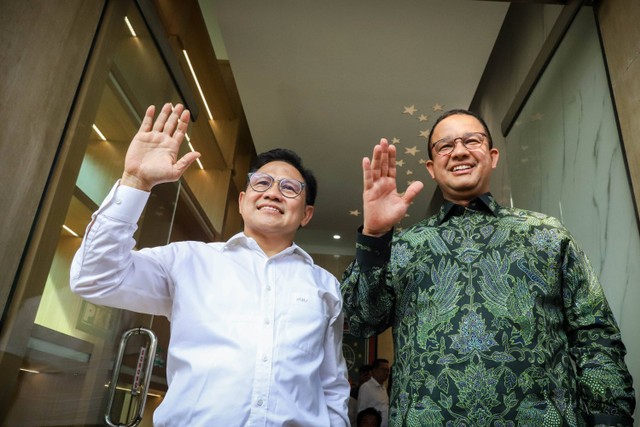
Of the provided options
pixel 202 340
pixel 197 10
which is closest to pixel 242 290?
pixel 202 340

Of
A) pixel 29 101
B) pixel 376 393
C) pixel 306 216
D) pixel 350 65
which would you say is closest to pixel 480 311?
pixel 306 216

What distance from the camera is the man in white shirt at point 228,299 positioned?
1.00 m

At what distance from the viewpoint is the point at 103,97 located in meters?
1.67

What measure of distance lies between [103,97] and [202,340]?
1.06 meters

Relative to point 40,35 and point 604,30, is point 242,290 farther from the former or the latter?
point 604,30

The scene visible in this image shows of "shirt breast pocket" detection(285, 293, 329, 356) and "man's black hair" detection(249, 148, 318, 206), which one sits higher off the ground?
"man's black hair" detection(249, 148, 318, 206)

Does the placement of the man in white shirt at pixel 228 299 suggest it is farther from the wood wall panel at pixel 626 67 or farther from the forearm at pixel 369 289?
the wood wall panel at pixel 626 67

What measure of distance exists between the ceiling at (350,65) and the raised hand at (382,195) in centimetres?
192

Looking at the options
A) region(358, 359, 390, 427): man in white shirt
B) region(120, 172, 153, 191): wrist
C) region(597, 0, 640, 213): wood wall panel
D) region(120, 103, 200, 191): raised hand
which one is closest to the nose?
region(120, 103, 200, 191): raised hand

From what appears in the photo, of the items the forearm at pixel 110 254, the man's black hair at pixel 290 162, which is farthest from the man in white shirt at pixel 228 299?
the man's black hair at pixel 290 162

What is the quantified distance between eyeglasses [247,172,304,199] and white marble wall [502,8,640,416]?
41.4 inches

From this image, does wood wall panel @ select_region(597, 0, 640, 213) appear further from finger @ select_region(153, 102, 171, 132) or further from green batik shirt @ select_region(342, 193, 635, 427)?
finger @ select_region(153, 102, 171, 132)

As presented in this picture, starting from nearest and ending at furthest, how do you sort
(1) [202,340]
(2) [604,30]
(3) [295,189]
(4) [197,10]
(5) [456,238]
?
(1) [202,340], (5) [456,238], (3) [295,189], (2) [604,30], (4) [197,10]

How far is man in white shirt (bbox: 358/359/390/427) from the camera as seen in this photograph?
4.56 metres
